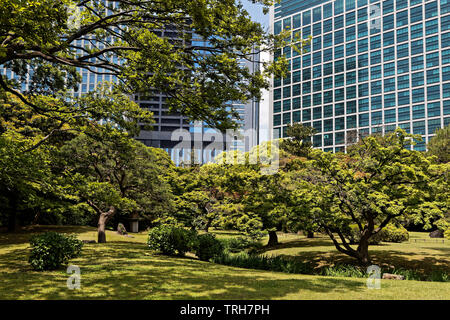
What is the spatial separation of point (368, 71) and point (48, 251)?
9283 centimetres

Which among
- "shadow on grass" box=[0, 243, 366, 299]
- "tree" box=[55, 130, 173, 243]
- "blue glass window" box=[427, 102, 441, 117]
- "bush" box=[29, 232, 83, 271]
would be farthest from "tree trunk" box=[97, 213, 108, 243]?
"blue glass window" box=[427, 102, 441, 117]

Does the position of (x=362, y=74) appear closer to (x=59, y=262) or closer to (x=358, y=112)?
(x=358, y=112)

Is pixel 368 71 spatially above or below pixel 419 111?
above

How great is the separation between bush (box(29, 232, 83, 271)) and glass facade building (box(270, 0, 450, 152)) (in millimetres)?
66178

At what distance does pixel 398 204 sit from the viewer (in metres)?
12.3

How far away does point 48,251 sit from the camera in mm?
9734

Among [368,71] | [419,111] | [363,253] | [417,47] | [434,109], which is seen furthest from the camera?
[368,71]

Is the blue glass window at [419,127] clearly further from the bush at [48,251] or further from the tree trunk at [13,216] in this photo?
the bush at [48,251]

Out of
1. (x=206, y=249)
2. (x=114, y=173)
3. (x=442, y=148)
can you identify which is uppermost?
(x=442, y=148)

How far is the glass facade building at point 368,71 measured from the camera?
7531cm

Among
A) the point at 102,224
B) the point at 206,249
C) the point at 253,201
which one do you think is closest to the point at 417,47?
the point at 253,201

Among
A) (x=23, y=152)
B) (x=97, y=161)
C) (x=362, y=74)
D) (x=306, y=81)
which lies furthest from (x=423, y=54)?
(x=23, y=152)

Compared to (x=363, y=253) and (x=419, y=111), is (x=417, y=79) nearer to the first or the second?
(x=419, y=111)

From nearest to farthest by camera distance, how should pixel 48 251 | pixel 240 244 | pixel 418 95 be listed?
pixel 48 251 < pixel 240 244 < pixel 418 95
